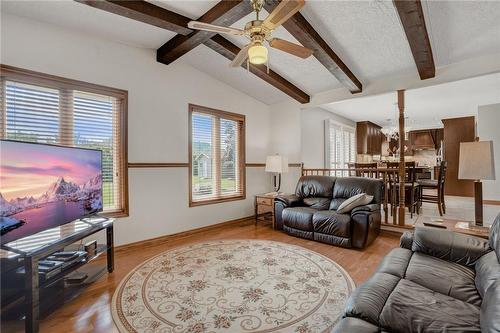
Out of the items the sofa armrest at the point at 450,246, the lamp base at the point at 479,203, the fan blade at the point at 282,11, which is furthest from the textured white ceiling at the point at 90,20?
the lamp base at the point at 479,203

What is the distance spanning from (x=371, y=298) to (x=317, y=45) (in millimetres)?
2908

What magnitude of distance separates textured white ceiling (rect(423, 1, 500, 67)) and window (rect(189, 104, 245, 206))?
331cm

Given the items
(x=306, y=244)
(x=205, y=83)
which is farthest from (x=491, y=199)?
(x=205, y=83)

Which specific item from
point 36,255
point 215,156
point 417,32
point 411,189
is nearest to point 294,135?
point 215,156

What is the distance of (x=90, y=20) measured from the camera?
2816 mm

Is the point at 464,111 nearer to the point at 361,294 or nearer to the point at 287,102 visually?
the point at 287,102

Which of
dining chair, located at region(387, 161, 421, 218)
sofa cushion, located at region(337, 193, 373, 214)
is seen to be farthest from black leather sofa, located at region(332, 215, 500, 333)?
dining chair, located at region(387, 161, 421, 218)

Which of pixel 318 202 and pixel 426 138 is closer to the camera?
pixel 318 202

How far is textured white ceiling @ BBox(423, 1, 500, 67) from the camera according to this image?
2502 mm

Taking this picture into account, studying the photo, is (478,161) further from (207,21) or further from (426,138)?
(426,138)

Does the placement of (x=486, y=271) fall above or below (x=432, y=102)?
below

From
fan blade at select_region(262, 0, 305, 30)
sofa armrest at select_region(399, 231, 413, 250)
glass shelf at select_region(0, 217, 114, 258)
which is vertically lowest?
sofa armrest at select_region(399, 231, 413, 250)

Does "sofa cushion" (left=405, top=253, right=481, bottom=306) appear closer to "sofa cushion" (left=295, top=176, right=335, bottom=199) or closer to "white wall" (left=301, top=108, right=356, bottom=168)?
"sofa cushion" (left=295, top=176, right=335, bottom=199)

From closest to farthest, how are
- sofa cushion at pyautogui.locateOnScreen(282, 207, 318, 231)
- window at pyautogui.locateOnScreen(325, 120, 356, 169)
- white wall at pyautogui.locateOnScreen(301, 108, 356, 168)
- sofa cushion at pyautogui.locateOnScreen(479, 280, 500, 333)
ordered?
sofa cushion at pyautogui.locateOnScreen(479, 280, 500, 333) < sofa cushion at pyautogui.locateOnScreen(282, 207, 318, 231) < white wall at pyautogui.locateOnScreen(301, 108, 356, 168) < window at pyautogui.locateOnScreen(325, 120, 356, 169)
